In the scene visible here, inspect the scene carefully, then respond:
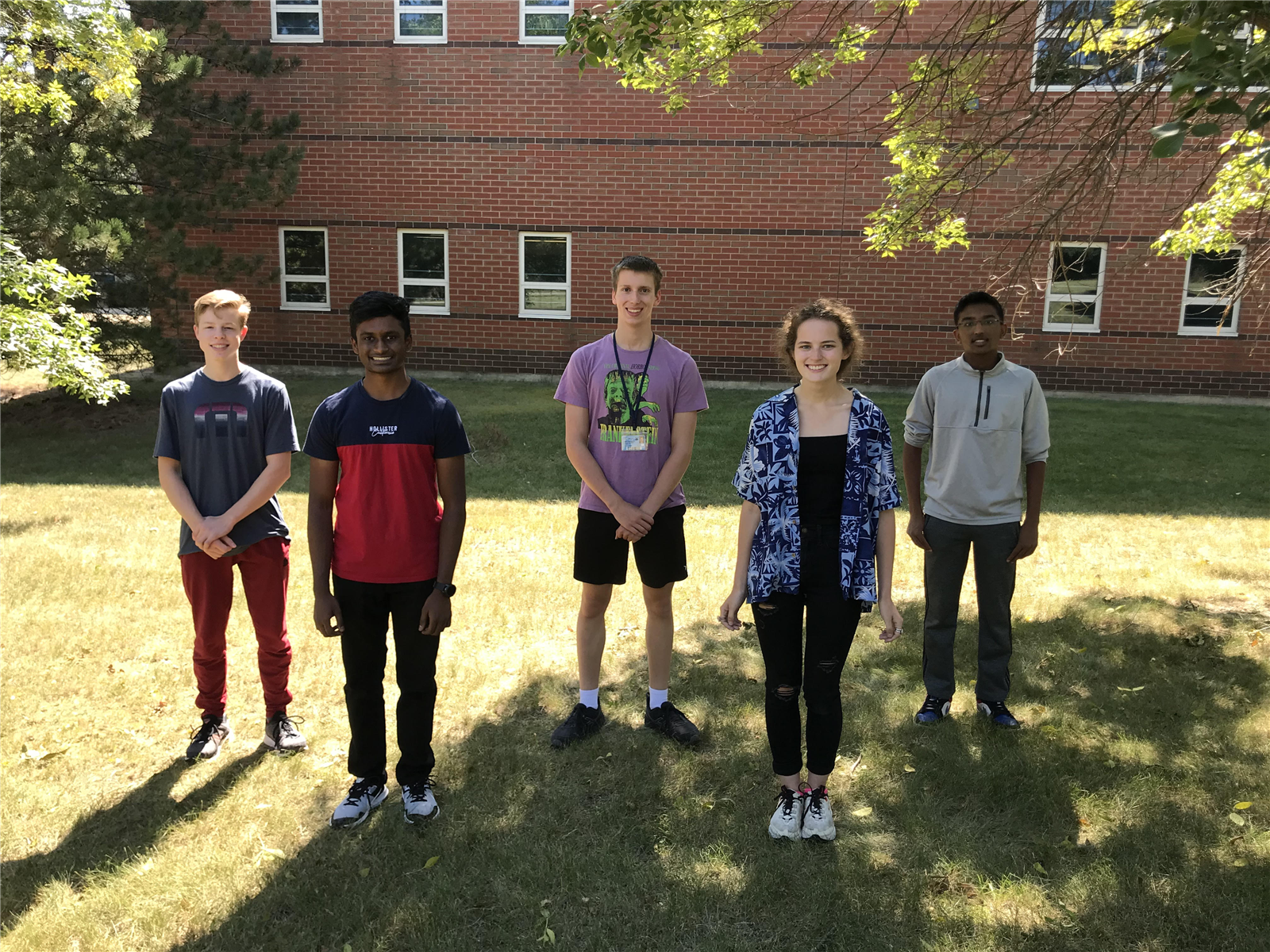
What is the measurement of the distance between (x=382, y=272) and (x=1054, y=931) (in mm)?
14898

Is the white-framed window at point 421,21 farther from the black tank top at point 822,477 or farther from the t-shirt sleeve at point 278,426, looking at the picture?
the black tank top at point 822,477

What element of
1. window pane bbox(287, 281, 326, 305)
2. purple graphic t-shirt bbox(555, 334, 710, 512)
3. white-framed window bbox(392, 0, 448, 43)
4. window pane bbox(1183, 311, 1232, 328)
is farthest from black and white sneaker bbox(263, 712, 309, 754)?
window pane bbox(1183, 311, 1232, 328)

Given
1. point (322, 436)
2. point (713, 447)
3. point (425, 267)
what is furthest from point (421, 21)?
point (322, 436)

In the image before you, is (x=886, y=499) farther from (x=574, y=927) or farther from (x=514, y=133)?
(x=514, y=133)

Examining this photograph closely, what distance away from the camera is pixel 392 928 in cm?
291

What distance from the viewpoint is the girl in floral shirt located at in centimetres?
323

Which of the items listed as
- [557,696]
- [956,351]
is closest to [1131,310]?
[956,351]

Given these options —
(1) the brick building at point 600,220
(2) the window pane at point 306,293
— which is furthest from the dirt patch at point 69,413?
(2) the window pane at point 306,293

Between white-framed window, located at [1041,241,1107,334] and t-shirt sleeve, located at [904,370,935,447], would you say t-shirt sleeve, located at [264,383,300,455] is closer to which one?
t-shirt sleeve, located at [904,370,935,447]

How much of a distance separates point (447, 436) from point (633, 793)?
1.64m

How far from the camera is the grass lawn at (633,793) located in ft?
9.71

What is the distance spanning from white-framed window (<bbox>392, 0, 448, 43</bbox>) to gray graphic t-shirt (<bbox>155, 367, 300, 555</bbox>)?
1318cm

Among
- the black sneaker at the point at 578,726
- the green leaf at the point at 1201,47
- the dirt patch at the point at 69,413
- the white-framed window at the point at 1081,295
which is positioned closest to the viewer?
the green leaf at the point at 1201,47

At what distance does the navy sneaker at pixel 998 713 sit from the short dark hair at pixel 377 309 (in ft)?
10.4
